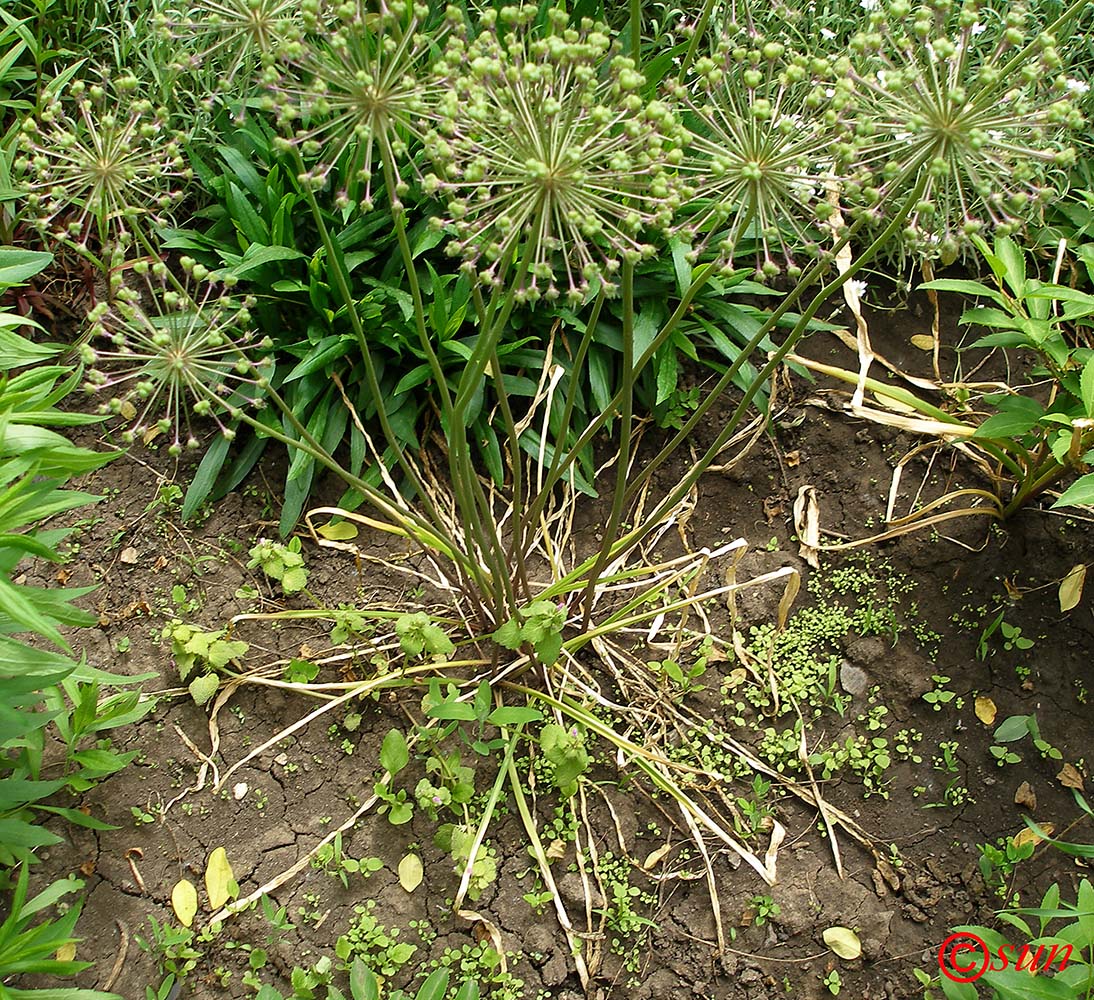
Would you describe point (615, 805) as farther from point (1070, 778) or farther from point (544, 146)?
point (544, 146)

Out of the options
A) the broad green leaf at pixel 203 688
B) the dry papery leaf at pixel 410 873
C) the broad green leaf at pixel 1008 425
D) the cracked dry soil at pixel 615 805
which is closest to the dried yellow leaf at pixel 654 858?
the cracked dry soil at pixel 615 805

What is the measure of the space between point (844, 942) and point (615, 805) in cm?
64

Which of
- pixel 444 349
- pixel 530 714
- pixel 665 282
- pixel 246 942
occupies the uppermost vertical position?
pixel 665 282

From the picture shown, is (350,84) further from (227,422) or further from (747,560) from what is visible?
(747,560)

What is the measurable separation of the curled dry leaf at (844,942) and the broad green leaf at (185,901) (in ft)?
5.05

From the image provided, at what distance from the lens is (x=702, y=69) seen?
68.0 inches

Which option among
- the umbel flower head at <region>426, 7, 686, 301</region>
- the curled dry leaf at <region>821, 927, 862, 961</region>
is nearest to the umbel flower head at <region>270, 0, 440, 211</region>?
the umbel flower head at <region>426, 7, 686, 301</region>

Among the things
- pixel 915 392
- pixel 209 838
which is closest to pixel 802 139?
pixel 915 392

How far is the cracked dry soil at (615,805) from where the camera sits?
7.93 ft

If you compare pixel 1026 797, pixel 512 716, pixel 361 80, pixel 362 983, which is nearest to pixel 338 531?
pixel 512 716

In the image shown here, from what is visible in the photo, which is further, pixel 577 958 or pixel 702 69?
pixel 577 958

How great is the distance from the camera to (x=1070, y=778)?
8.60 ft

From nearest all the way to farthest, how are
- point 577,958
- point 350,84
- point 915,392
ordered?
point 350,84 → point 577,958 → point 915,392

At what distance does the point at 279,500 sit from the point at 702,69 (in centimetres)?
189
